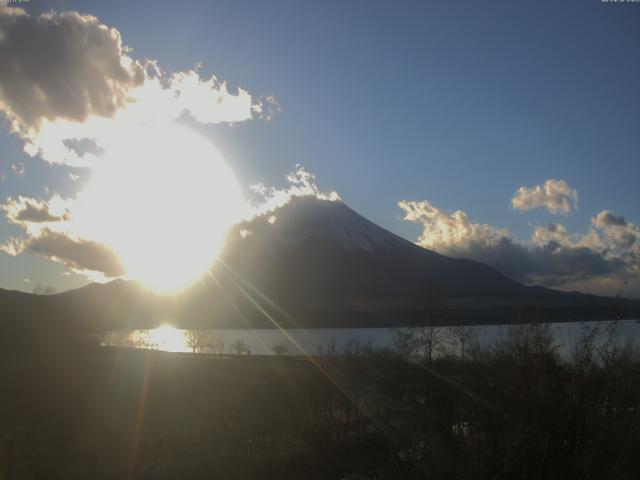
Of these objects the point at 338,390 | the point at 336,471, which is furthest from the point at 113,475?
the point at 338,390

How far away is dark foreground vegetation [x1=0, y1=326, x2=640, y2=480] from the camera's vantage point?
14.0ft

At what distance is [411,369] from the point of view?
40.5 m

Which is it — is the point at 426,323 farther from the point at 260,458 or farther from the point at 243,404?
the point at 260,458

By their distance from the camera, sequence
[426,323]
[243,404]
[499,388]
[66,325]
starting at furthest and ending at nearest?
[426,323]
[66,325]
[243,404]
[499,388]

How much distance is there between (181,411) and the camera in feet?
66.7

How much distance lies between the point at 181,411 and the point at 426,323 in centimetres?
2993

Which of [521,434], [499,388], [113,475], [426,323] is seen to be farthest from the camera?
[426,323]

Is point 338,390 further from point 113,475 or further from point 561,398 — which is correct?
point 561,398

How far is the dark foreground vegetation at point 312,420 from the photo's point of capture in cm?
425

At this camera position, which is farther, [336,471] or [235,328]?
[235,328]

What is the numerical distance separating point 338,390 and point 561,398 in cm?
2418

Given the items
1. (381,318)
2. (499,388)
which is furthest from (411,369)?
(381,318)

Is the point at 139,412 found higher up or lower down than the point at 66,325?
lower down

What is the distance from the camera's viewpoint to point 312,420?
14500 mm
